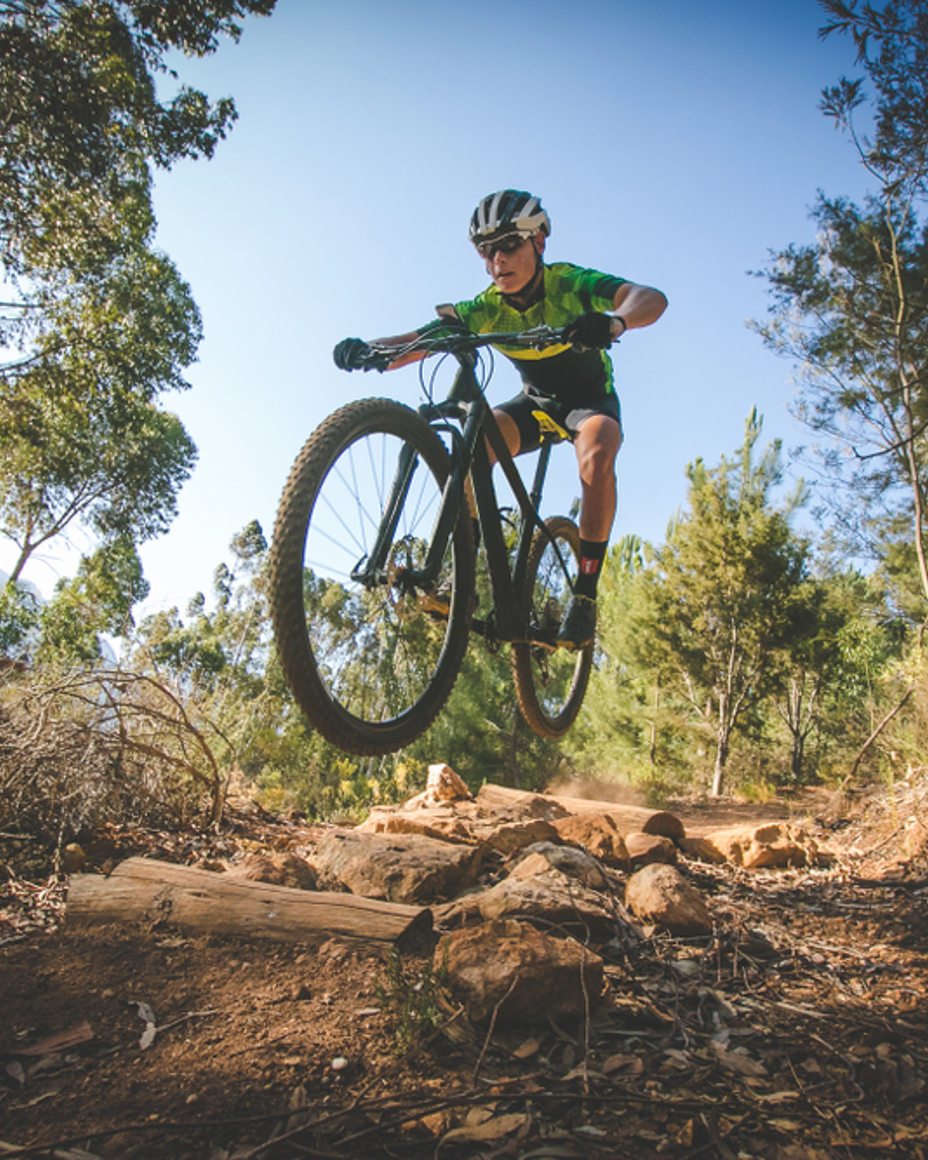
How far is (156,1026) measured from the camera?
1.80 meters

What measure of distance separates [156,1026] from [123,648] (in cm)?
376

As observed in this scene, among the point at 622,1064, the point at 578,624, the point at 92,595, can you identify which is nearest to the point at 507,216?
the point at 578,624

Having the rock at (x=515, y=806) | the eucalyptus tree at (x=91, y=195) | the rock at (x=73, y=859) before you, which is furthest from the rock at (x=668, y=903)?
the eucalyptus tree at (x=91, y=195)

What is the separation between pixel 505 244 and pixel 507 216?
0.11 meters

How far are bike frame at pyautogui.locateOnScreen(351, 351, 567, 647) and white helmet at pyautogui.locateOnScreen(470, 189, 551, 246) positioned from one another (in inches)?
24.3

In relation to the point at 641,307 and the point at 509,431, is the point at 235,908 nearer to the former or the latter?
the point at 509,431

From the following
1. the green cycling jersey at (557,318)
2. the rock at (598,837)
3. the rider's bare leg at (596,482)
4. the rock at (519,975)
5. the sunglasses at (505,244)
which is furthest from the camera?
the rock at (598,837)

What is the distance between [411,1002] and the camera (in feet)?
5.64

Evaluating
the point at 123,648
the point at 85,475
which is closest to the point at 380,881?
the point at 123,648

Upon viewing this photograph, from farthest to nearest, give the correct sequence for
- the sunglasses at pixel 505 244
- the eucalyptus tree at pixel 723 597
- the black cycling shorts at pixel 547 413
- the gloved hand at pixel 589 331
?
1. the eucalyptus tree at pixel 723 597
2. the black cycling shorts at pixel 547 413
3. the sunglasses at pixel 505 244
4. the gloved hand at pixel 589 331

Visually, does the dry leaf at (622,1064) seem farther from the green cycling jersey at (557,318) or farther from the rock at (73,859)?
the rock at (73,859)

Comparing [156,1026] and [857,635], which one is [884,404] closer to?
[857,635]

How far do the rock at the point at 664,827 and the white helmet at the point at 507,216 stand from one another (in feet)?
12.9

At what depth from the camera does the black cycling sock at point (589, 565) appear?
3.41m
